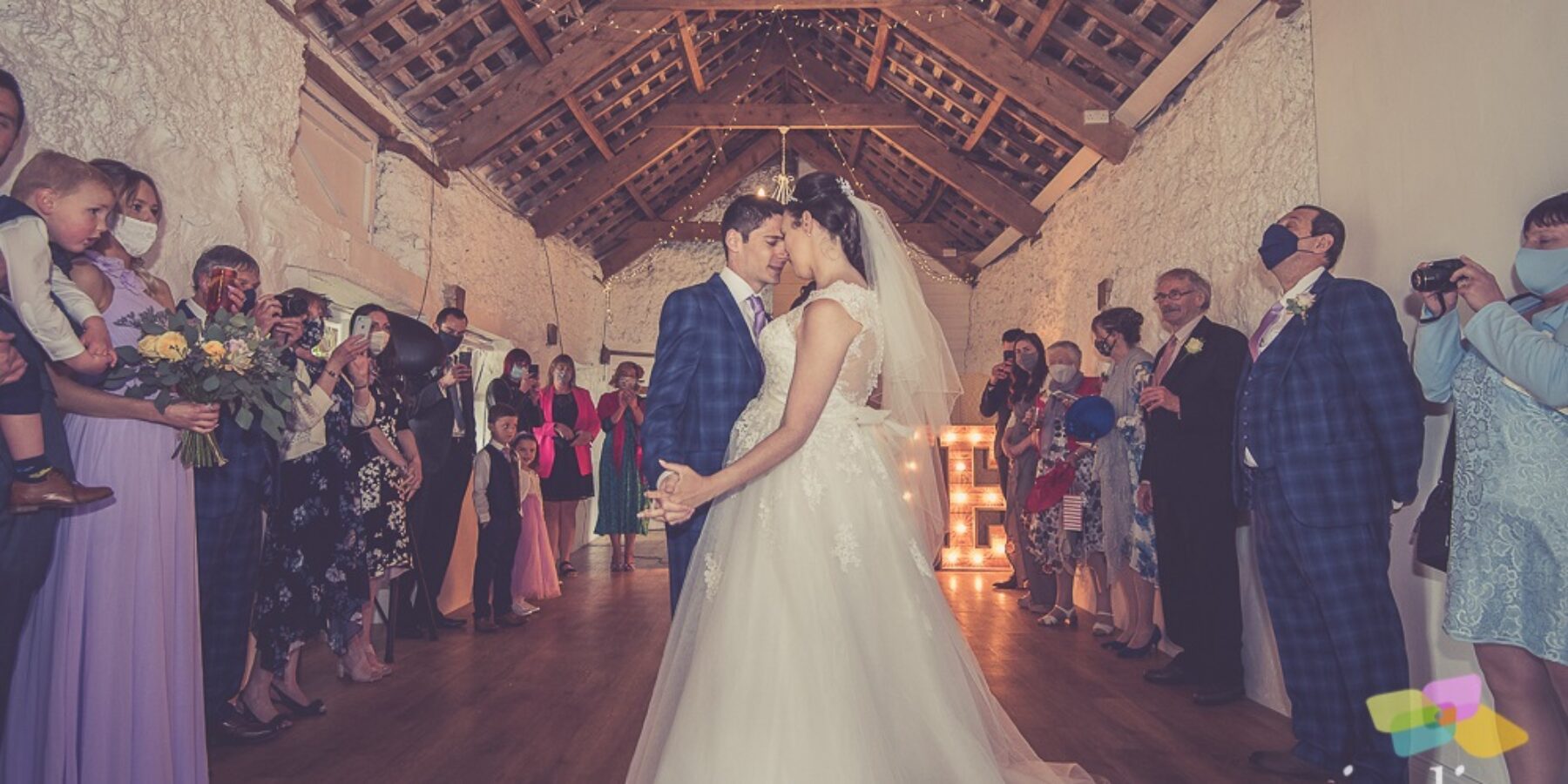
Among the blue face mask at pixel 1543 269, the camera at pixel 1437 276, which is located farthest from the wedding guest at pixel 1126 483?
the blue face mask at pixel 1543 269

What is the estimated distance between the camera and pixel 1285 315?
281cm

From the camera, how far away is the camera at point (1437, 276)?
217cm

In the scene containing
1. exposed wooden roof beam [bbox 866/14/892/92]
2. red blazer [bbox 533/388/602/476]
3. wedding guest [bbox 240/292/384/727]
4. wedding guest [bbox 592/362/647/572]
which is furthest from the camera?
wedding guest [bbox 592/362/647/572]

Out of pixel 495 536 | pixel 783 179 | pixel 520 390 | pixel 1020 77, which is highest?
pixel 783 179

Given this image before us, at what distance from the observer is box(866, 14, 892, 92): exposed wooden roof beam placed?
23.8ft

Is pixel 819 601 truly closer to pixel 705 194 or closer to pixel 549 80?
pixel 549 80

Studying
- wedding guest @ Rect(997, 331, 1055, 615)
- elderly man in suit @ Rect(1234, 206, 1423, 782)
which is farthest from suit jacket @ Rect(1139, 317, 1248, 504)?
wedding guest @ Rect(997, 331, 1055, 615)

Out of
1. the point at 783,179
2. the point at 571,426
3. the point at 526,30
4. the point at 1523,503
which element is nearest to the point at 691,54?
the point at 526,30

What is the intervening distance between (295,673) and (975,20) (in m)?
5.65

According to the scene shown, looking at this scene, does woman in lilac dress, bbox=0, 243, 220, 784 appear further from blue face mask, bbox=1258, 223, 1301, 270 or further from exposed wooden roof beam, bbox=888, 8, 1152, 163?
exposed wooden roof beam, bbox=888, 8, 1152, 163

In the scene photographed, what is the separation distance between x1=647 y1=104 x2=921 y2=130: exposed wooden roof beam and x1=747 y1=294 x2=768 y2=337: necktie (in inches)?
261

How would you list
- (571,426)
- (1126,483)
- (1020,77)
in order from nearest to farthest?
(1126,483) → (1020,77) → (571,426)

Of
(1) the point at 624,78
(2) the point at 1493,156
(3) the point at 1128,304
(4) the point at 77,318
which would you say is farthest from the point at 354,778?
(1) the point at 624,78

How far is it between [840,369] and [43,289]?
1760 millimetres
